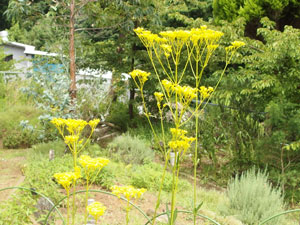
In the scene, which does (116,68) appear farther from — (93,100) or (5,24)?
(5,24)

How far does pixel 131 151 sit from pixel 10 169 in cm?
186

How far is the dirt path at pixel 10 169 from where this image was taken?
156 inches

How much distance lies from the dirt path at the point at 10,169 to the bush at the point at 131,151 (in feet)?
4.92

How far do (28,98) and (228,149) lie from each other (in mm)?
6007

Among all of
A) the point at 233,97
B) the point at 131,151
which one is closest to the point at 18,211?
the point at 131,151

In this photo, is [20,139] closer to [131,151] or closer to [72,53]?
[72,53]

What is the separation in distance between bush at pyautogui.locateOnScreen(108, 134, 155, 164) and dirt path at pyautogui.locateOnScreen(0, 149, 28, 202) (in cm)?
150

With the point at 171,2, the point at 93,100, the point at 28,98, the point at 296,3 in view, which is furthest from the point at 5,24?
the point at 296,3

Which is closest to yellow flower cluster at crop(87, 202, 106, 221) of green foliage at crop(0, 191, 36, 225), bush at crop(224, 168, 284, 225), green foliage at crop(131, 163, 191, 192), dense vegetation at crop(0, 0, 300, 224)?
green foliage at crop(0, 191, 36, 225)

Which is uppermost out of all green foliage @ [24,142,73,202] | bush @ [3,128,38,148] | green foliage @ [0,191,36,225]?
green foliage @ [0,191,36,225]

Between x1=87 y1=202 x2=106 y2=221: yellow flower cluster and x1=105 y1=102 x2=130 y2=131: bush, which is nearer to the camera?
x1=87 y1=202 x2=106 y2=221: yellow flower cluster

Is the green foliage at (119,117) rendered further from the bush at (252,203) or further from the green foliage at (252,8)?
the bush at (252,203)

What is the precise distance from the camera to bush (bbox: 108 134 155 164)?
17.9ft

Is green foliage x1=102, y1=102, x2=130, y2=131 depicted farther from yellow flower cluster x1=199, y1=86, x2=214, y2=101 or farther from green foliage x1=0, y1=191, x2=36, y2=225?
yellow flower cluster x1=199, y1=86, x2=214, y2=101
